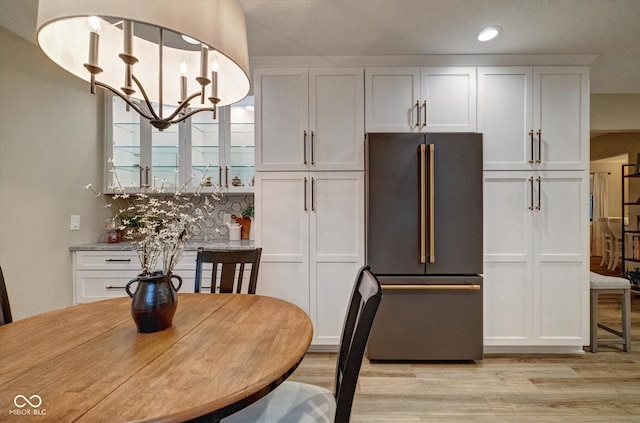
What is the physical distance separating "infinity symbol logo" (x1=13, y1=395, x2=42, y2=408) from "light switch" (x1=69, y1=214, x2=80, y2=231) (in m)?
2.54

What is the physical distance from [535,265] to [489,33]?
74.1 inches

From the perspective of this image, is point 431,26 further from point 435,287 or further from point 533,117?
point 435,287

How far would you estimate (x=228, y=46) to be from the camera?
38.5 inches

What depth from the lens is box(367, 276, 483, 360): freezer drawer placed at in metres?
2.34

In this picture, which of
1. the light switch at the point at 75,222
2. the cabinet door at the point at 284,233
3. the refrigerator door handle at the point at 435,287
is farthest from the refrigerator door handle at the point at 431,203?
the light switch at the point at 75,222

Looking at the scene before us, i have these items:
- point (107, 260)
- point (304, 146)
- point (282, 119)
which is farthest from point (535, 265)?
point (107, 260)

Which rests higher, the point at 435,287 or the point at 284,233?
the point at 284,233

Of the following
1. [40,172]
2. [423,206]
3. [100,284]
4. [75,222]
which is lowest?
[100,284]

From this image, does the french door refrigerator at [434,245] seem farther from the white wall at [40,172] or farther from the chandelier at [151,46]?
the white wall at [40,172]

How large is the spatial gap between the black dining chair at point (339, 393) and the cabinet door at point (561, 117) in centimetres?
235

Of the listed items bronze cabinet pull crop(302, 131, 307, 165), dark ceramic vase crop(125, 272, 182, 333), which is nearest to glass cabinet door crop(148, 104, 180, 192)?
bronze cabinet pull crop(302, 131, 307, 165)

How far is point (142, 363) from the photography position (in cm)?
88

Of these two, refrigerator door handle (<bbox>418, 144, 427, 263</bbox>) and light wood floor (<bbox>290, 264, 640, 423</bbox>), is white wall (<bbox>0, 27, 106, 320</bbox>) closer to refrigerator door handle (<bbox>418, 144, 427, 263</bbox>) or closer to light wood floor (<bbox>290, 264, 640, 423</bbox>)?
light wood floor (<bbox>290, 264, 640, 423</bbox>)

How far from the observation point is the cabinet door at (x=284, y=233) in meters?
2.56
